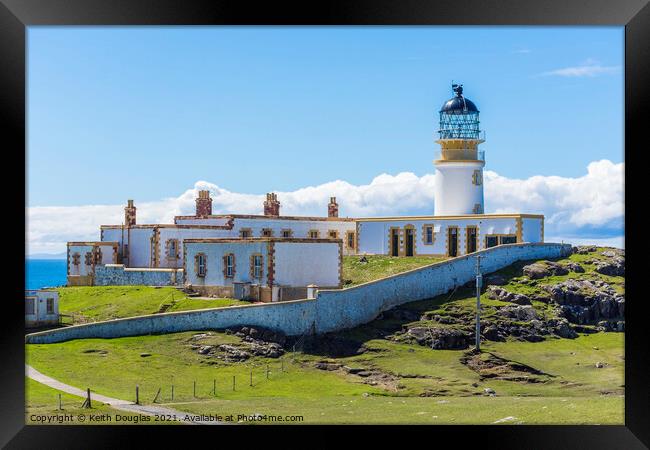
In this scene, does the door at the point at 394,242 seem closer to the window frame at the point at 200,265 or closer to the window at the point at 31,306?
the window frame at the point at 200,265

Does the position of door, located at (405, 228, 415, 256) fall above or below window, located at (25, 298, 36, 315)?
above

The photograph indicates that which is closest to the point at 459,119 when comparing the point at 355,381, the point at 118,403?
the point at 355,381

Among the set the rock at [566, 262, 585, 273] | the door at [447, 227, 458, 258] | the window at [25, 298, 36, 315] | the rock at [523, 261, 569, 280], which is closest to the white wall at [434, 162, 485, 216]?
the door at [447, 227, 458, 258]

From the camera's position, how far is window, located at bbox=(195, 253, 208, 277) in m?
38.2

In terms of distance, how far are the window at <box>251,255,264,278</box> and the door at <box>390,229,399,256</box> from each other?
12097 millimetres

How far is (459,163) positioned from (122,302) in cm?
1884

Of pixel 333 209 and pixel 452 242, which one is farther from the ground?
pixel 333 209

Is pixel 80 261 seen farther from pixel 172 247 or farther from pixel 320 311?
pixel 320 311

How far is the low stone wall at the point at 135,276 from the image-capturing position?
41016mm

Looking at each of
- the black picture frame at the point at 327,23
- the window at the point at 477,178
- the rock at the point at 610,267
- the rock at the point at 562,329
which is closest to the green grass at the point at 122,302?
the rock at the point at 562,329

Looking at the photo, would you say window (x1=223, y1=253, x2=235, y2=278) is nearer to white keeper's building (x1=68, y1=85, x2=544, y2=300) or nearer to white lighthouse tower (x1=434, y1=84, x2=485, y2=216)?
white keeper's building (x1=68, y1=85, x2=544, y2=300)

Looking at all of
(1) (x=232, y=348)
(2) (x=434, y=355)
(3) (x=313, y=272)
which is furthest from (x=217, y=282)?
(2) (x=434, y=355)

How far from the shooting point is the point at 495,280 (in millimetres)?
39531

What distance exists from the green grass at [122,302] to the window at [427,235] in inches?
505
